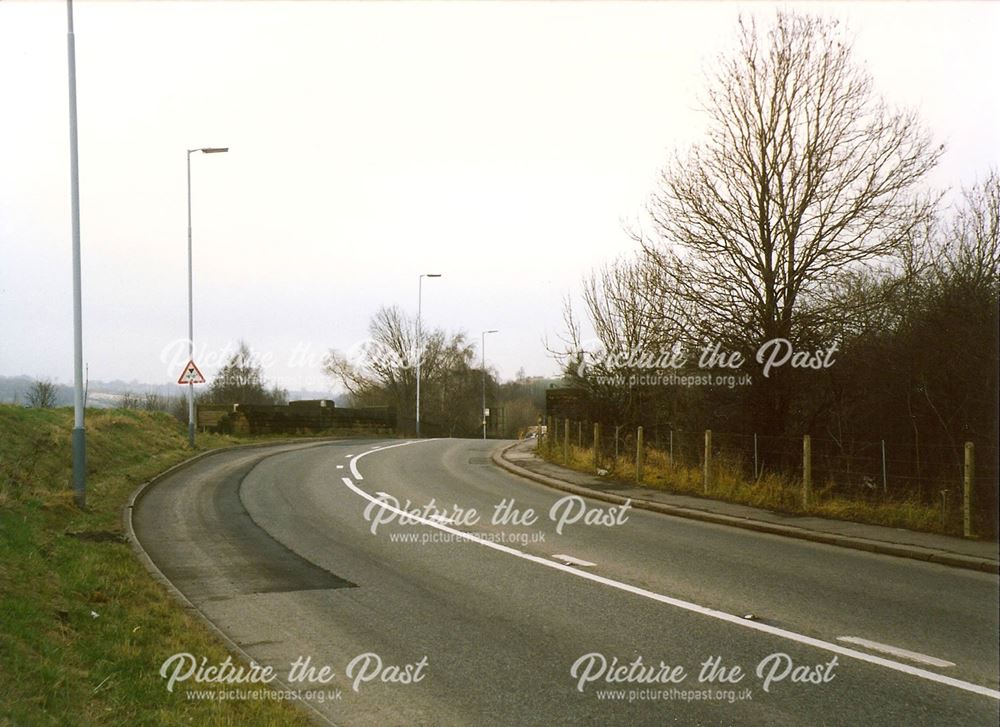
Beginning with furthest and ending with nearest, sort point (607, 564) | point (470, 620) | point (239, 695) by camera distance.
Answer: point (607, 564), point (470, 620), point (239, 695)

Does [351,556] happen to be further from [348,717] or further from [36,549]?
[348,717]

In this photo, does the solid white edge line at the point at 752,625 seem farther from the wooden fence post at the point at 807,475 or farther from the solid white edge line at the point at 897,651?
the wooden fence post at the point at 807,475

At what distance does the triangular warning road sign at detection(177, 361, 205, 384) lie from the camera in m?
25.4

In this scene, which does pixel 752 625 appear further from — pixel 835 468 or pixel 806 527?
pixel 835 468

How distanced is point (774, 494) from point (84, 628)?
12160 millimetres

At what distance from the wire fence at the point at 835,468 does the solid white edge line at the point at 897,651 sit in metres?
5.87

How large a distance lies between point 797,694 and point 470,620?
3100 millimetres

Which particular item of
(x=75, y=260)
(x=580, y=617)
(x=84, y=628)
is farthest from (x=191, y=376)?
(x=580, y=617)

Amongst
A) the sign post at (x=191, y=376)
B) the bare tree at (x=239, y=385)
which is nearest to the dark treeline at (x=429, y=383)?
the bare tree at (x=239, y=385)

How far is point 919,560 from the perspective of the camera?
10594 millimetres

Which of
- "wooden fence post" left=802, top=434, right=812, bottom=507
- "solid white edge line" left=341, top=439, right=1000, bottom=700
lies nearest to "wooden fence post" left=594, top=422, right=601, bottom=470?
"wooden fence post" left=802, top=434, right=812, bottom=507

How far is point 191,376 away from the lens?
25438mm

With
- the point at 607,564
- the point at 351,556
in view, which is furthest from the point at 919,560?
the point at 351,556

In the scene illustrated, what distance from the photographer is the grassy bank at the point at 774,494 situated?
41.7 ft
